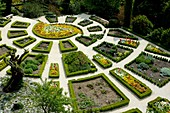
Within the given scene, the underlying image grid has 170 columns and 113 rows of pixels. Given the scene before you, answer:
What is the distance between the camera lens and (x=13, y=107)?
102ft

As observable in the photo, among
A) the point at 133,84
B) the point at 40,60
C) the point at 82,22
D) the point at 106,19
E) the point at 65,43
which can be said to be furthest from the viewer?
the point at 106,19

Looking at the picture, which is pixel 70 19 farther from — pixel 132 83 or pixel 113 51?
pixel 132 83

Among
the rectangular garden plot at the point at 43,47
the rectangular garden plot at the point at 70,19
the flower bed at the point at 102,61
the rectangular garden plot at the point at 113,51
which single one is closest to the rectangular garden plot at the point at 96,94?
the flower bed at the point at 102,61

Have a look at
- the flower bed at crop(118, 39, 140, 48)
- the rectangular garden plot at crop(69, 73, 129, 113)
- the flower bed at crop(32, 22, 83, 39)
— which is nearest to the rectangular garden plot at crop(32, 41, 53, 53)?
the flower bed at crop(32, 22, 83, 39)

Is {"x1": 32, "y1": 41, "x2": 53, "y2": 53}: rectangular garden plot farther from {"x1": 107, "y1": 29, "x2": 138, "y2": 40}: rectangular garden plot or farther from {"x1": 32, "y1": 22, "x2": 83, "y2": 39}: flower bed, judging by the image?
{"x1": 107, "y1": 29, "x2": 138, "y2": 40}: rectangular garden plot

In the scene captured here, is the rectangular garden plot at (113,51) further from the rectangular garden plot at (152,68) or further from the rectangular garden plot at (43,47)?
the rectangular garden plot at (43,47)

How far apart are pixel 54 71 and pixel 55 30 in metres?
15.7

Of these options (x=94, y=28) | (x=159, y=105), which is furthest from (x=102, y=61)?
(x=94, y=28)

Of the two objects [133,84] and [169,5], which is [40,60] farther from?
[169,5]

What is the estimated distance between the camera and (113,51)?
144 feet

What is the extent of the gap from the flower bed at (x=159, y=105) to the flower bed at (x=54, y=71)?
525 inches

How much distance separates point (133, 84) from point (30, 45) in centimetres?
1999

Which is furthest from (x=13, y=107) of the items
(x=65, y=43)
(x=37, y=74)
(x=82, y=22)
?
(x=82, y=22)

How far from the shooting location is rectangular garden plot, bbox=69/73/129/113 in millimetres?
31777
